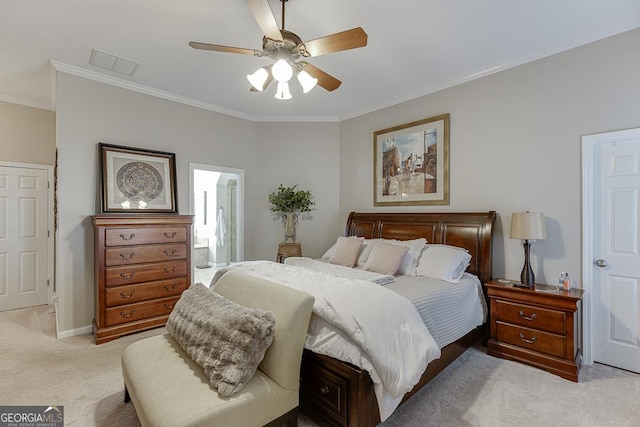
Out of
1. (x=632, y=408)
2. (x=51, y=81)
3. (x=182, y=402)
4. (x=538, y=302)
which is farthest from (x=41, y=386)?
(x=632, y=408)

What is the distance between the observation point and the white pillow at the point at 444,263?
2.99m

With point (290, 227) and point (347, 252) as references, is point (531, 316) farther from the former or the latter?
point (290, 227)

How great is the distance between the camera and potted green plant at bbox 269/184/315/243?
480cm

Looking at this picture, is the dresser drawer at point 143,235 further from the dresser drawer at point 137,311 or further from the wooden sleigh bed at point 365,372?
the wooden sleigh bed at point 365,372

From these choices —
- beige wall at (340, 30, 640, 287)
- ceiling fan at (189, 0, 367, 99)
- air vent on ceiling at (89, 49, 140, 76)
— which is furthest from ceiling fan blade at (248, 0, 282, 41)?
beige wall at (340, 30, 640, 287)

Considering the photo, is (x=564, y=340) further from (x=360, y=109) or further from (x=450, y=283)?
(x=360, y=109)

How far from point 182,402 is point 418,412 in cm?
156

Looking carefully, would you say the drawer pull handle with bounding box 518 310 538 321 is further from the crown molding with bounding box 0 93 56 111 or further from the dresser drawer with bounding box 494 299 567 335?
the crown molding with bounding box 0 93 56 111

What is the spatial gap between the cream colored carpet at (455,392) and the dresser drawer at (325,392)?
0.56ft

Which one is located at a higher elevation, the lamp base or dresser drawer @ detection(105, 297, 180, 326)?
the lamp base

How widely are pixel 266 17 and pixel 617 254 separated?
353 centimetres

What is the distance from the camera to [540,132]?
309 cm

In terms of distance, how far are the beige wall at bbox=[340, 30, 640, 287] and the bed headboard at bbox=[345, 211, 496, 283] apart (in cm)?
22

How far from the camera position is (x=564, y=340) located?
2562mm
